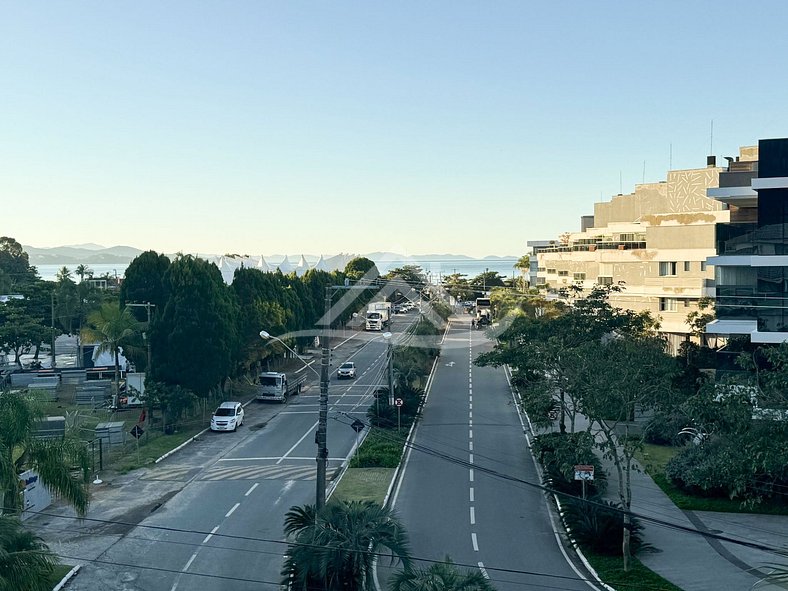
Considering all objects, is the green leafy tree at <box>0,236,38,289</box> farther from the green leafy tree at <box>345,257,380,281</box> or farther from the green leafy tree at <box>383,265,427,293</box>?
the green leafy tree at <box>383,265,427,293</box>

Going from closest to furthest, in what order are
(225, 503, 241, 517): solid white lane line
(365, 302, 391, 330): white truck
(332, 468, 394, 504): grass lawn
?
(225, 503, 241, 517): solid white lane line
(332, 468, 394, 504): grass lawn
(365, 302, 391, 330): white truck

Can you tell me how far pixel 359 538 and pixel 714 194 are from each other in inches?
949

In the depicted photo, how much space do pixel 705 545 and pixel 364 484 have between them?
11.9m

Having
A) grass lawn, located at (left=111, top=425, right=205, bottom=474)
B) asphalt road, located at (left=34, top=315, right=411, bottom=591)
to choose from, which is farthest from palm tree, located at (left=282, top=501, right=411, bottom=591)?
grass lawn, located at (left=111, top=425, right=205, bottom=474)

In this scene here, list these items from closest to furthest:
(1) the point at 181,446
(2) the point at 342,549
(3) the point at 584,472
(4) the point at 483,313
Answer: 1. (2) the point at 342,549
2. (3) the point at 584,472
3. (1) the point at 181,446
4. (4) the point at 483,313

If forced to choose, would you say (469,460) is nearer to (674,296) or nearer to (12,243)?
(674,296)

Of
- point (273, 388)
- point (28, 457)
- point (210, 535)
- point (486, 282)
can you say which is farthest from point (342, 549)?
point (486, 282)

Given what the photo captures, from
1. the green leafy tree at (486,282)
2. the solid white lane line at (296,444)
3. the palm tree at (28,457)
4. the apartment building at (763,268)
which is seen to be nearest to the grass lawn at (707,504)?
the apartment building at (763,268)

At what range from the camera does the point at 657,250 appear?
4900 cm

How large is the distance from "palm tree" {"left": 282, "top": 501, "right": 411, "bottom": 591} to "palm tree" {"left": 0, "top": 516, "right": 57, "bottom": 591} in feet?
17.5

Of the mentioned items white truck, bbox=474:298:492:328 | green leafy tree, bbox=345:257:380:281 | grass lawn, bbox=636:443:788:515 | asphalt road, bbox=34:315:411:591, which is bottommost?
asphalt road, bbox=34:315:411:591

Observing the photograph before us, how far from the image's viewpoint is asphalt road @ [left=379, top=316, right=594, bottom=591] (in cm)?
2253

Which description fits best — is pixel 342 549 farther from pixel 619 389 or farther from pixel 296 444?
pixel 296 444

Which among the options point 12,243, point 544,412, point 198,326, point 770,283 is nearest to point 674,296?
point 770,283
